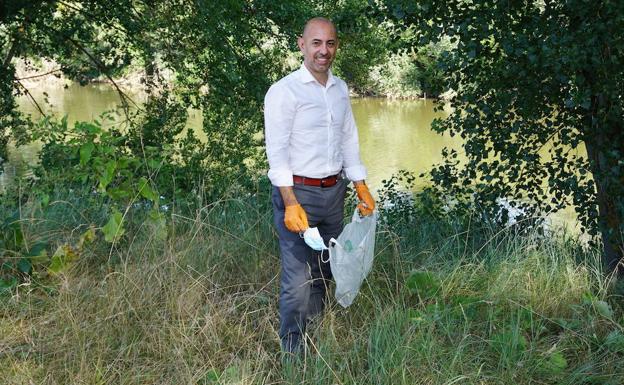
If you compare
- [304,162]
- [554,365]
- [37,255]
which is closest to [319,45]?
[304,162]

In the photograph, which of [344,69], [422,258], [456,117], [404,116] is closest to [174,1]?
[344,69]

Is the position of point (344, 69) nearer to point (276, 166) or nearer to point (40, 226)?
point (40, 226)

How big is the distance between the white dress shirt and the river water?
5.99m

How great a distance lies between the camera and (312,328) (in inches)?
130

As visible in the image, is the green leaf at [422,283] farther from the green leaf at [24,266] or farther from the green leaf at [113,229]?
the green leaf at [24,266]

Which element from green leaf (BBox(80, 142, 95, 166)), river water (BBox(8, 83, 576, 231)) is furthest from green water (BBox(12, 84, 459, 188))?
green leaf (BBox(80, 142, 95, 166))

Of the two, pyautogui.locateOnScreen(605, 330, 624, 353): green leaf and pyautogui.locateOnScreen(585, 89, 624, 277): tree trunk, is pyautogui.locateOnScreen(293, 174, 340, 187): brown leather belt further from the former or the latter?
pyautogui.locateOnScreen(585, 89, 624, 277): tree trunk

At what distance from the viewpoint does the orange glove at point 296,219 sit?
3166mm

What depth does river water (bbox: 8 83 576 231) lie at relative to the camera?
47.8 ft

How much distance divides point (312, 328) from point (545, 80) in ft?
Answer: 7.09

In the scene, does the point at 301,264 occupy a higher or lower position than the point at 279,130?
lower

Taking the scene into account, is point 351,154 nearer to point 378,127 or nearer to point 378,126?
point 378,127

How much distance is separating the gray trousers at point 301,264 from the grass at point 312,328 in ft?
0.30

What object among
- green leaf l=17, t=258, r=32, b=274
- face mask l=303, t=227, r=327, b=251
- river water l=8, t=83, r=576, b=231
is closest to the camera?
face mask l=303, t=227, r=327, b=251
